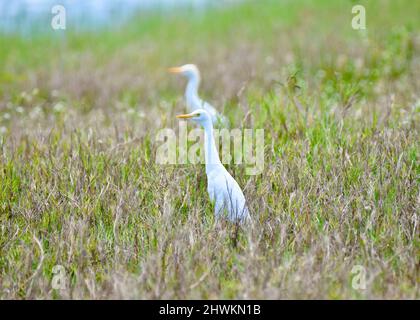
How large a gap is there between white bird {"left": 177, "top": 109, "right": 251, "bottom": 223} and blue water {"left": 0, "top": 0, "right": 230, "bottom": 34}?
7.32 meters

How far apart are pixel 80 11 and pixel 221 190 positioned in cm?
917

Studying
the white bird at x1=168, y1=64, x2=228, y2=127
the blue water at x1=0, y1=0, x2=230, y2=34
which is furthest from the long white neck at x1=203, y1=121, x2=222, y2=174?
the blue water at x1=0, y1=0, x2=230, y2=34

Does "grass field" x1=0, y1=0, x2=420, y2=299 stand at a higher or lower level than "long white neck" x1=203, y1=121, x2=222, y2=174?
lower

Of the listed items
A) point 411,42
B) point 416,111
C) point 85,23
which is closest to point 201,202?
point 416,111

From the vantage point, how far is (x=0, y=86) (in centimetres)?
945

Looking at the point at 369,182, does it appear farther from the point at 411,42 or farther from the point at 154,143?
the point at 411,42

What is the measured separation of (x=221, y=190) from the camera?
4293 mm

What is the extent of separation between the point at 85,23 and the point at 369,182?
9.02m

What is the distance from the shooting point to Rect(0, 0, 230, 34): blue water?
11.8m

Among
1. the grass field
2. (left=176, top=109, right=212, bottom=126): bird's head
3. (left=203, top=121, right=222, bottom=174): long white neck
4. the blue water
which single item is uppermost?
the blue water

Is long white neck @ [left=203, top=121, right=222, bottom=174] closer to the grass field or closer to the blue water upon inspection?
the grass field

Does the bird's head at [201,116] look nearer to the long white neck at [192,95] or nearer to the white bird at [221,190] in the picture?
the white bird at [221,190]

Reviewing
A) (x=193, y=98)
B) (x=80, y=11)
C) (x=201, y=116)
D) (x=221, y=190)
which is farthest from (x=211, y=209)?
(x=80, y=11)
